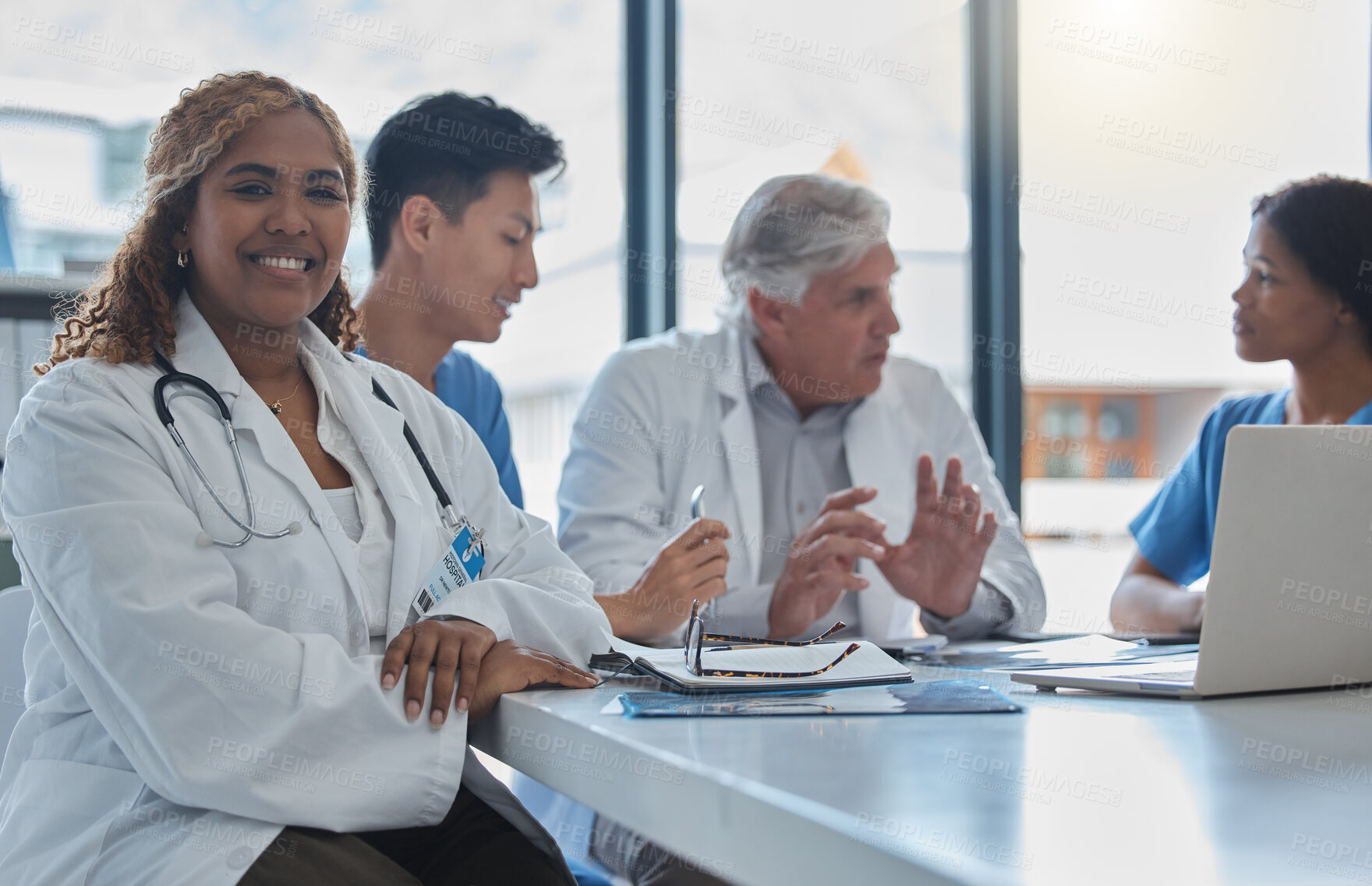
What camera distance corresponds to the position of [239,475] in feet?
3.96

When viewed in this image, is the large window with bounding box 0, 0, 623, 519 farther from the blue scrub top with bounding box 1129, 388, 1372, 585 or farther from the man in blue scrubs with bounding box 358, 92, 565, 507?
the blue scrub top with bounding box 1129, 388, 1372, 585

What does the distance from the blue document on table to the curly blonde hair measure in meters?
0.78

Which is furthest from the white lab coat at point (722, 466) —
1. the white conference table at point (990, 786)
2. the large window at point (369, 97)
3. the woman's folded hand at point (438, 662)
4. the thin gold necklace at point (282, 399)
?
the white conference table at point (990, 786)

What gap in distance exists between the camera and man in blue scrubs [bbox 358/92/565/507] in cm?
216

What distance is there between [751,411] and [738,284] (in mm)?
330

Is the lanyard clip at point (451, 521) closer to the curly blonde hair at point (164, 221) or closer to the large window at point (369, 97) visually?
the curly blonde hair at point (164, 221)

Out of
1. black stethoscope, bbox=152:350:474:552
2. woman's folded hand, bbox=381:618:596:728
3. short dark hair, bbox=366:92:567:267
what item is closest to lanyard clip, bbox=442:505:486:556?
black stethoscope, bbox=152:350:474:552

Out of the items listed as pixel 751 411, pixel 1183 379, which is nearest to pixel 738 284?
Answer: pixel 751 411

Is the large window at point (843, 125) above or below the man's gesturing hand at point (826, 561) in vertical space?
above

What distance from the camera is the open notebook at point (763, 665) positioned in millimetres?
1048

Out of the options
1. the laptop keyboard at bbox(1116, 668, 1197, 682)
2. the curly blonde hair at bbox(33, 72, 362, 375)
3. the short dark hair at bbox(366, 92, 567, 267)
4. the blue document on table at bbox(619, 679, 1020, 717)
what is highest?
the short dark hair at bbox(366, 92, 567, 267)

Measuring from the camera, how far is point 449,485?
1462mm

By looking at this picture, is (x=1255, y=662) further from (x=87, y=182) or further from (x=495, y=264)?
(x=87, y=182)

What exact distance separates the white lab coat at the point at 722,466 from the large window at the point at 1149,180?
0.81 metres
